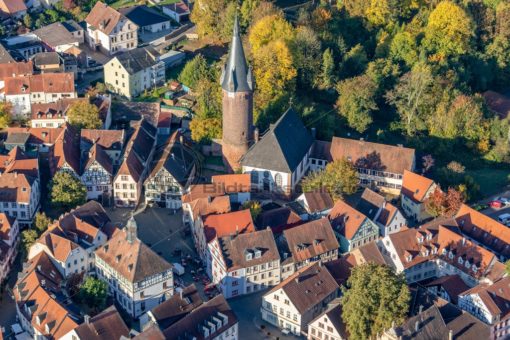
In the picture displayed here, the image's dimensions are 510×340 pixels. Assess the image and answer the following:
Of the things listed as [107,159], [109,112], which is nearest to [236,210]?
[107,159]

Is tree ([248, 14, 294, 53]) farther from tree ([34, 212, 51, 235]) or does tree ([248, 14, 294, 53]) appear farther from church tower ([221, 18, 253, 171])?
tree ([34, 212, 51, 235])

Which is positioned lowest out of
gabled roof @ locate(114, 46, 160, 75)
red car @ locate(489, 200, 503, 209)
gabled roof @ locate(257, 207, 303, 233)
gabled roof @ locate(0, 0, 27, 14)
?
red car @ locate(489, 200, 503, 209)

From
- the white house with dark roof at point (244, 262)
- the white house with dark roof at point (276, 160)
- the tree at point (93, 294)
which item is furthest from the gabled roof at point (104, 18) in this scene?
the tree at point (93, 294)

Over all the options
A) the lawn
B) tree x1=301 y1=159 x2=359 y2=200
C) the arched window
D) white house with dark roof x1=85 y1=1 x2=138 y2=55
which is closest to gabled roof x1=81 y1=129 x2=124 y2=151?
the arched window

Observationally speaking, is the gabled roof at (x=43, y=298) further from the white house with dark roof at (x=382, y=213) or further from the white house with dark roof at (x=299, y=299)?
the white house with dark roof at (x=382, y=213)

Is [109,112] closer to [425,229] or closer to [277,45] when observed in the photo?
[277,45]

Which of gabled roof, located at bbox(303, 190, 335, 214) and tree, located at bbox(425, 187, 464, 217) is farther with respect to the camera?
tree, located at bbox(425, 187, 464, 217)

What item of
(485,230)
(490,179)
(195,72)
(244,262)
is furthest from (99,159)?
(490,179)
